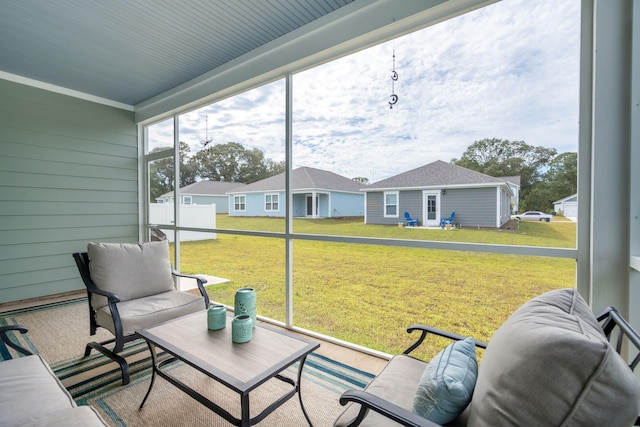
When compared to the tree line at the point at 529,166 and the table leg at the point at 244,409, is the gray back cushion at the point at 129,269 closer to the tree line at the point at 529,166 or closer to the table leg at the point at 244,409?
the table leg at the point at 244,409

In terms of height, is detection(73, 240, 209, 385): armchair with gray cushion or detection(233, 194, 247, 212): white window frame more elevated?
detection(233, 194, 247, 212): white window frame

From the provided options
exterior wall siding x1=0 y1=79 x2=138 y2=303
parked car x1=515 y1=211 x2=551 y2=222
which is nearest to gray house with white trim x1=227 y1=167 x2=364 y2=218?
parked car x1=515 y1=211 x2=551 y2=222

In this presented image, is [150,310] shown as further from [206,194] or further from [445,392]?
[445,392]

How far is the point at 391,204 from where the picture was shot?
2.60m

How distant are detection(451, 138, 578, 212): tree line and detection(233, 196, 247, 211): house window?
260 centimetres

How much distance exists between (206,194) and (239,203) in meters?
0.83

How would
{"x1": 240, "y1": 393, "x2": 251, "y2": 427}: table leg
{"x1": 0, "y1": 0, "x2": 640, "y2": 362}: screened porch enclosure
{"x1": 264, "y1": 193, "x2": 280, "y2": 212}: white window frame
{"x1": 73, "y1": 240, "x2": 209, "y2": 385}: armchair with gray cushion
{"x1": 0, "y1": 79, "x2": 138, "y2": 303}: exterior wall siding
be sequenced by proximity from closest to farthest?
{"x1": 240, "y1": 393, "x2": 251, "y2": 427}: table leg, {"x1": 0, "y1": 0, "x2": 640, "y2": 362}: screened porch enclosure, {"x1": 73, "y1": 240, "x2": 209, "y2": 385}: armchair with gray cushion, {"x1": 264, "y1": 193, "x2": 280, "y2": 212}: white window frame, {"x1": 0, "y1": 79, "x2": 138, "y2": 303}: exterior wall siding

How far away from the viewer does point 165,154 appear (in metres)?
4.54

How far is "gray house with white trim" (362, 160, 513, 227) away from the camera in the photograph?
2.12m

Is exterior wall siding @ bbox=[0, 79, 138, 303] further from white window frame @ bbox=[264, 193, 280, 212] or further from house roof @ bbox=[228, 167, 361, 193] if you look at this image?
house roof @ bbox=[228, 167, 361, 193]

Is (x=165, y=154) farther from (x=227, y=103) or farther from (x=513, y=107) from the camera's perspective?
(x=513, y=107)

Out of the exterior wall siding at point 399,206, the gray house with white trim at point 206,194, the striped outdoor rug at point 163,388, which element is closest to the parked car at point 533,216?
the exterior wall siding at point 399,206

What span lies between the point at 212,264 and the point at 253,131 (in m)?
2.31

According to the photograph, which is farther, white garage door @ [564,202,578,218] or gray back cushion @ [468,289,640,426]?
white garage door @ [564,202,578,218]
